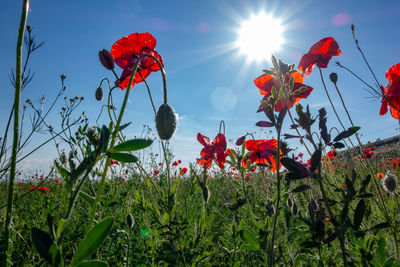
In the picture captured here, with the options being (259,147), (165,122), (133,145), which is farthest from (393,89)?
(133,145)

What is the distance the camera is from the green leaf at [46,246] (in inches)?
20.8

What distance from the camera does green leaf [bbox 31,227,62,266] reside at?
53 centimetres

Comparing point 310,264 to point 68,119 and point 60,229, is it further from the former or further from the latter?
point 68,119

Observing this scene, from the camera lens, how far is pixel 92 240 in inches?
22.7

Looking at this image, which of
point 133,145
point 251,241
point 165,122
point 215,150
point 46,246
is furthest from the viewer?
point 215,150

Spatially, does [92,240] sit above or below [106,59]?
below

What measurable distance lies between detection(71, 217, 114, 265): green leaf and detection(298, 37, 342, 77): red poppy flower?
4.51 ft

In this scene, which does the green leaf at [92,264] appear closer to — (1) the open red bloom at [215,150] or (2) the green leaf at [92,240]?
(2) the green leaf at [92,240]

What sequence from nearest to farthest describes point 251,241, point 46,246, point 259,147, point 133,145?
point 46,246
point 133,145
point 251,241
point 259,147

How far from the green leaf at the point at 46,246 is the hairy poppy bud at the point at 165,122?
54 centimetres

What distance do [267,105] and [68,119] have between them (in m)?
2.35

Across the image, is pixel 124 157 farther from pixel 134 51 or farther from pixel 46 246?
pixel 134 51

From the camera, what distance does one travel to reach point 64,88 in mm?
2395

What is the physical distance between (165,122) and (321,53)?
1104mm
